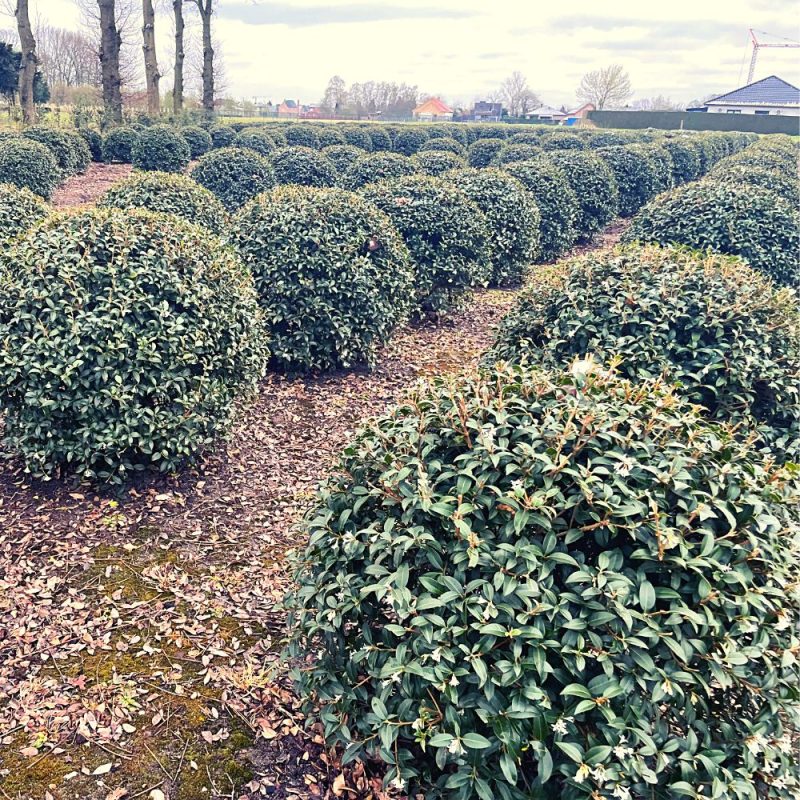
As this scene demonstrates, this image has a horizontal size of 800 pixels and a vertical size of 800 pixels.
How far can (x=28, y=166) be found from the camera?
12.7 m

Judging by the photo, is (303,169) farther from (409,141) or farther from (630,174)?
(409,141)

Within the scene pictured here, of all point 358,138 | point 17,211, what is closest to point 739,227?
point 17,211

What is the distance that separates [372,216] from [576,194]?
270 inches

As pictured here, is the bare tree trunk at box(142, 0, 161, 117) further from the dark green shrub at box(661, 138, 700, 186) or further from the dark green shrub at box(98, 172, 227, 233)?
the dark green shrub at box(98, 172, 227, 233)

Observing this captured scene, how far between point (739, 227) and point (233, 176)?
28.0 ft

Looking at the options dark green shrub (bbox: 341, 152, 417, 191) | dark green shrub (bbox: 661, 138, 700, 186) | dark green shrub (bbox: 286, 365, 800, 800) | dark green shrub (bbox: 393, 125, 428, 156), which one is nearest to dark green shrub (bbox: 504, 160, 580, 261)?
dark green shrub (bbox: 341, 152, 417, 191)

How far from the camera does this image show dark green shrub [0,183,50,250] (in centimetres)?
659

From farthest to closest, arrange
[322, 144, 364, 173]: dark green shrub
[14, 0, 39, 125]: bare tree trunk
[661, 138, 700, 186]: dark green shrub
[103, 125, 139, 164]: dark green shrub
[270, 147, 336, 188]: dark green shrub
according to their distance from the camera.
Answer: [103, 125, 139, 164]: dark green shrub < [661, 138, 700, 186]: dark green shrub < [14, 0, 39, 125]: bare tree trunk < [322, 144, 364, 173]: dark green shrub < [270, 147, 336, 188]: dark green shrub

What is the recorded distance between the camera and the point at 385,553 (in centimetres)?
224

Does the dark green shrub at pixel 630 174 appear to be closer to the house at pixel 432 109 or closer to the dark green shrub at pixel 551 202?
the dark green shrub at pixel 551 202

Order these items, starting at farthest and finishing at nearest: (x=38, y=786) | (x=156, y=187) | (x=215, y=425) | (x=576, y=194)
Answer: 1. (x=576, y=194)
2. (x=156, y=187)
3. (x=215, y=425)
4. (x=38, y=786)

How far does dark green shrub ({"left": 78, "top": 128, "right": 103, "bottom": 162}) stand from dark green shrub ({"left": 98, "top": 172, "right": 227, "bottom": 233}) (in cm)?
1384

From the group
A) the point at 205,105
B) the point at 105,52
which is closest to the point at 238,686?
the point at 105,52

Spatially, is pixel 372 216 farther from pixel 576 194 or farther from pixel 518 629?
pixel 576 194
